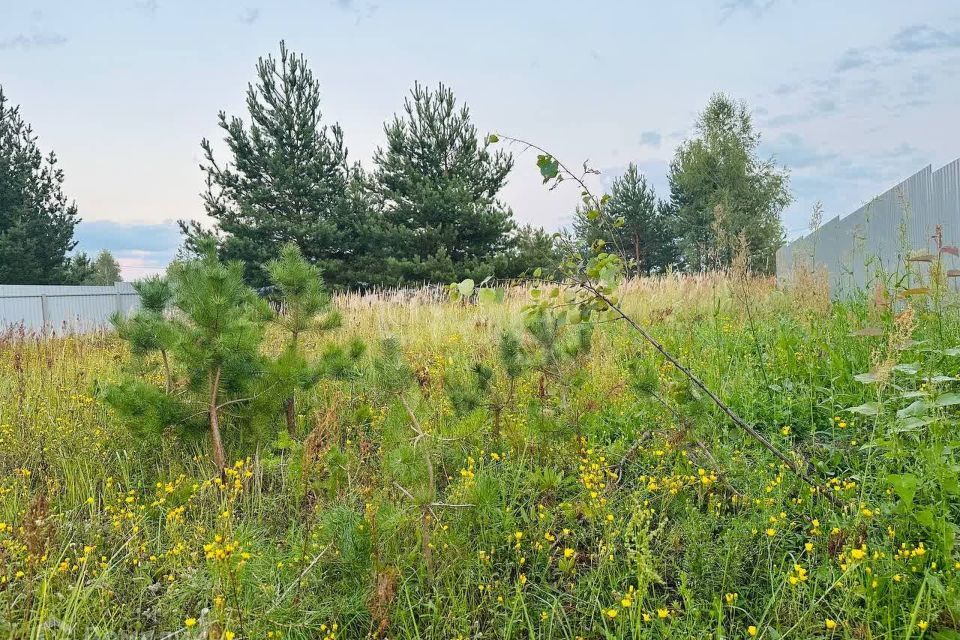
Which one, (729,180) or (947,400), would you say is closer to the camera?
(947,400)

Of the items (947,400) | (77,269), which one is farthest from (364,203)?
(947,400)

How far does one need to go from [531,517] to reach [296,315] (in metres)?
1.68

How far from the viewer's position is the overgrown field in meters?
1.62

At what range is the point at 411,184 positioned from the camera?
18.2 m

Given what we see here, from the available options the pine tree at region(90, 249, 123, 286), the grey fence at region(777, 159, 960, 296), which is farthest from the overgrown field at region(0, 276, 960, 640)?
the pine tree at region(90, 249, 123, 286)

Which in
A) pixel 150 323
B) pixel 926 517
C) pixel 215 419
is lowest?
pixel 926 517

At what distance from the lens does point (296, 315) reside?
2.97 m

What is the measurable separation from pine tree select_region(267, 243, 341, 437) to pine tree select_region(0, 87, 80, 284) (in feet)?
79.1

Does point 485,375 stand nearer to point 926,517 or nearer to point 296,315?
point 296,315

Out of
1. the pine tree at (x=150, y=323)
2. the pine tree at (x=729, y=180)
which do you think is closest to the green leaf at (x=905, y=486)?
the pine tree at (x=150, y=323)

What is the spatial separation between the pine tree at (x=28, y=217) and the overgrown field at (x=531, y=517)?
2345 cm

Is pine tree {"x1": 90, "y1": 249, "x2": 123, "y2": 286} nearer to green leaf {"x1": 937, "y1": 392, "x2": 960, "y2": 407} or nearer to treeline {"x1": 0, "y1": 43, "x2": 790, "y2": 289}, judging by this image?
treeline {"x1": 0, "y1": 43, "x2": 790, "y2": 289}

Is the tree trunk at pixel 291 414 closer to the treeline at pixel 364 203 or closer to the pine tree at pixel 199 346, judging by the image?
the pine tree at pixel 199 346

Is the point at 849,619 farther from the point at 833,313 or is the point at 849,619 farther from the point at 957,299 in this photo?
the point at 833,313
